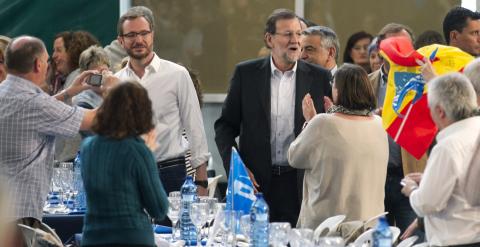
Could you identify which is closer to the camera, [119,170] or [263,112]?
[119,170]

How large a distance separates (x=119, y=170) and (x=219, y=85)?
5.64 meters

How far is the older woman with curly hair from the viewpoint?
867 cm

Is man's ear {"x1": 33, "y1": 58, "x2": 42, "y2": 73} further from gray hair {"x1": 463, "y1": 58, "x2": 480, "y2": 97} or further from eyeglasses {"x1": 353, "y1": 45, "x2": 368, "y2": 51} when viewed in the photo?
eyeglasses {"x1": 353, "y1": 45, "x2": 368, "y2": 51}

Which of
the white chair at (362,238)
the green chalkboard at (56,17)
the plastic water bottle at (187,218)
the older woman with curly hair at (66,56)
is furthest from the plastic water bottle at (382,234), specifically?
the green chalkboard at (56,17)

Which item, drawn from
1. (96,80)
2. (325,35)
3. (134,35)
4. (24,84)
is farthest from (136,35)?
(325,35)

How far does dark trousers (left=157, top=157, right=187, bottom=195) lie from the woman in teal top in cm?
207

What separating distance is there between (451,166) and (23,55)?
236 centimetres

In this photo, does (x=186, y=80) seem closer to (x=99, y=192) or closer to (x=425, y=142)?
(x=425, y=142)

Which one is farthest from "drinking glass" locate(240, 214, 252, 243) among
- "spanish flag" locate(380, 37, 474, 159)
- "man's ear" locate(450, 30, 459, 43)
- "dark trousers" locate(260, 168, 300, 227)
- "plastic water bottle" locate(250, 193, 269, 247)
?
"man's ear" locate(450, 30, 459, 43)

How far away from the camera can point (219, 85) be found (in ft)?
32.2

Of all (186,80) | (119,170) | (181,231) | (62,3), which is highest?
(62,3)

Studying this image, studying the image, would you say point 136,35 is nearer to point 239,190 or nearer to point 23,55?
point 23,55

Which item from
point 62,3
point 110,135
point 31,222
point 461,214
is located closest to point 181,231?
point 31,222

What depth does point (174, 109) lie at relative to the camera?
6.47 meters
